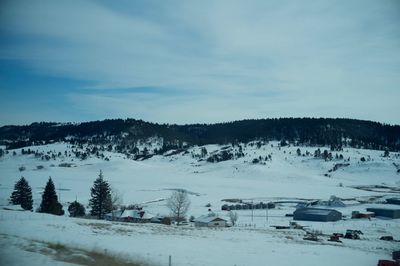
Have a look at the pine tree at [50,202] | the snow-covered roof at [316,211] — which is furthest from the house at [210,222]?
the pine tree at [50,202]

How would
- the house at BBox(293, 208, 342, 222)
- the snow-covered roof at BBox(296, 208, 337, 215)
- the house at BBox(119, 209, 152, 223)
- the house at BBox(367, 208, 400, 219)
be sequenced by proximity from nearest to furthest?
the house at BBox(119, 209, 152, 223) → the house at BBox(293, 208, 342, 222) → the snow-covered roof at BBox(296, 208, 337, 215) → the house at BBox(367, 208, 400, 219)

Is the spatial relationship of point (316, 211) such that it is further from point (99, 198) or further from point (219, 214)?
point (99, 198)

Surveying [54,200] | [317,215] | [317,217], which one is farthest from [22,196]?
[317,215]

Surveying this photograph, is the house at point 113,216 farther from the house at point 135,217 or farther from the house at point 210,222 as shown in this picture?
the house at point 210,222

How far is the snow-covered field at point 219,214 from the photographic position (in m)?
20.7

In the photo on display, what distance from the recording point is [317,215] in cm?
5897

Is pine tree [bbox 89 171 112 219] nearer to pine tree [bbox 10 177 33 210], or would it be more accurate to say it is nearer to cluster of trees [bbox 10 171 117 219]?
cluster of trees [bbox 10 171 117 219]

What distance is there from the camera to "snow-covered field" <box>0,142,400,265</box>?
20656mm

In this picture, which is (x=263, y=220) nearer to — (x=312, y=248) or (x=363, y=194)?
(x=312, y=248)

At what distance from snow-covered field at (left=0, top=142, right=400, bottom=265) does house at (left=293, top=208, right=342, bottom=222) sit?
2.75m

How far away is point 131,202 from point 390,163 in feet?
356

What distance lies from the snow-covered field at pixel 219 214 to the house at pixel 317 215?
9.04 ft

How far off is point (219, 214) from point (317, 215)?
1534cm

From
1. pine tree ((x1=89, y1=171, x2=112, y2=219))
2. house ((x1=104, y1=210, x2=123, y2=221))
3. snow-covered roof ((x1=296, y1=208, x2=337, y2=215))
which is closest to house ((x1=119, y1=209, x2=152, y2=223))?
house ((x1=104, y1=210, x2=123, y2=221))
